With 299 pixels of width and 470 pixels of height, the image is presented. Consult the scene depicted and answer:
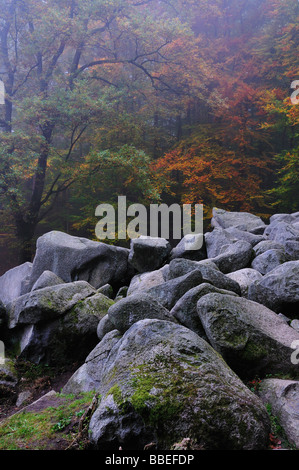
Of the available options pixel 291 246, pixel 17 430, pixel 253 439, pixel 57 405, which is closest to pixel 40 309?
pixel 57 405

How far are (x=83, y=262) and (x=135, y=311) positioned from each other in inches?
195

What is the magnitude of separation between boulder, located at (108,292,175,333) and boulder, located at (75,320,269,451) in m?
1.30

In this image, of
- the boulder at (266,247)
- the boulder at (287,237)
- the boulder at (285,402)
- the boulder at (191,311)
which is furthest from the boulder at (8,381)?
the boulder at (287,237)

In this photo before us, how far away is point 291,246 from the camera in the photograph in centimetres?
704

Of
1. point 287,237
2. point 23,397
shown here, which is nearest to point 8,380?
point 23,397

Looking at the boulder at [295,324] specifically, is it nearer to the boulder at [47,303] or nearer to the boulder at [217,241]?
the boulder at [47,303]

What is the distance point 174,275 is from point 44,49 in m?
12.8

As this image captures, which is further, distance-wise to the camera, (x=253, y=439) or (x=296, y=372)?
(x=296, y=372)

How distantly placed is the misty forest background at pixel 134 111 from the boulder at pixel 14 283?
306cm

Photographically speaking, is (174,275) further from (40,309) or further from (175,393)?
(175,393)

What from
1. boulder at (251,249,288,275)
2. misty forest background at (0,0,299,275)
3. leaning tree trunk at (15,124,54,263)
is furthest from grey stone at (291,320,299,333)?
leaning tree trunk at (15,124,54,263)

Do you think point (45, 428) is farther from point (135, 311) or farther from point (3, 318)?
point (3, 318)

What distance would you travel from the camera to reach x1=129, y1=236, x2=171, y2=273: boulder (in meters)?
8.80

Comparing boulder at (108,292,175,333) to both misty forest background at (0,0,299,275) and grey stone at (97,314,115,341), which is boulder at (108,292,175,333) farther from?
misty forest background at (0,0,299,275)
